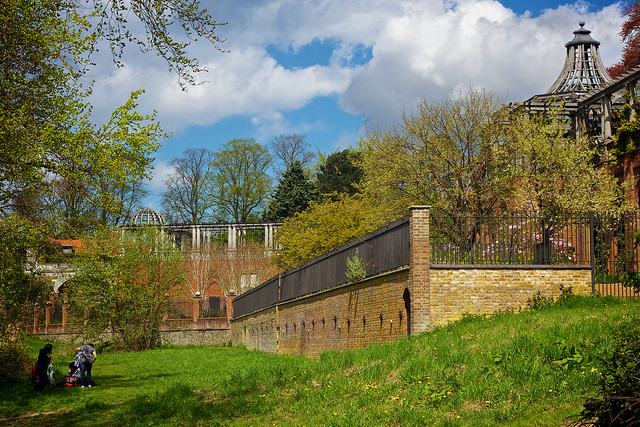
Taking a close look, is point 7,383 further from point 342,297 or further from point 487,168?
point 487,168

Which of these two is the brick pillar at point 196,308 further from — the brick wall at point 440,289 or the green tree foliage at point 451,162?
the brick wall at point 440,289

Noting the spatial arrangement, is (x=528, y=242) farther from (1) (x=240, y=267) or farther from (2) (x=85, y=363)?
(1) (x=240, y=267)

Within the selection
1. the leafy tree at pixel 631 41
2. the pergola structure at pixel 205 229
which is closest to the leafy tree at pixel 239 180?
the pergola structure at pixel 205 229

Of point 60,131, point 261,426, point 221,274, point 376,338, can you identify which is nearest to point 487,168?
point 376,338

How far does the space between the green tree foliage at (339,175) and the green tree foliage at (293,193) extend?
4.90 feet

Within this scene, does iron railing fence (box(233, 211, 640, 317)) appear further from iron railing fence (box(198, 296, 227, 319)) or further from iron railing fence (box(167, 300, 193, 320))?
iron railing fence (box(198, 296, 227, 319))

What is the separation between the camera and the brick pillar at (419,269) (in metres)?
16.5

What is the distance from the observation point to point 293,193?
71.0 m

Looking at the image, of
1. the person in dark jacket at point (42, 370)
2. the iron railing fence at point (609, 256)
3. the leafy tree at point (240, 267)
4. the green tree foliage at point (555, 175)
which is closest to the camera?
the iron railing fence at point (609, 256)

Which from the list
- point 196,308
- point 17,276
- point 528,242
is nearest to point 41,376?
point 17,276

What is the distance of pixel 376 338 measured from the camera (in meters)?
18.8

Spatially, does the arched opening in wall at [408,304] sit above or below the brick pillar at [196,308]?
above

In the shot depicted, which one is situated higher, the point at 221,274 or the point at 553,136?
the point at 553,136

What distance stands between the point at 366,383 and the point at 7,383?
11405 millimetres
